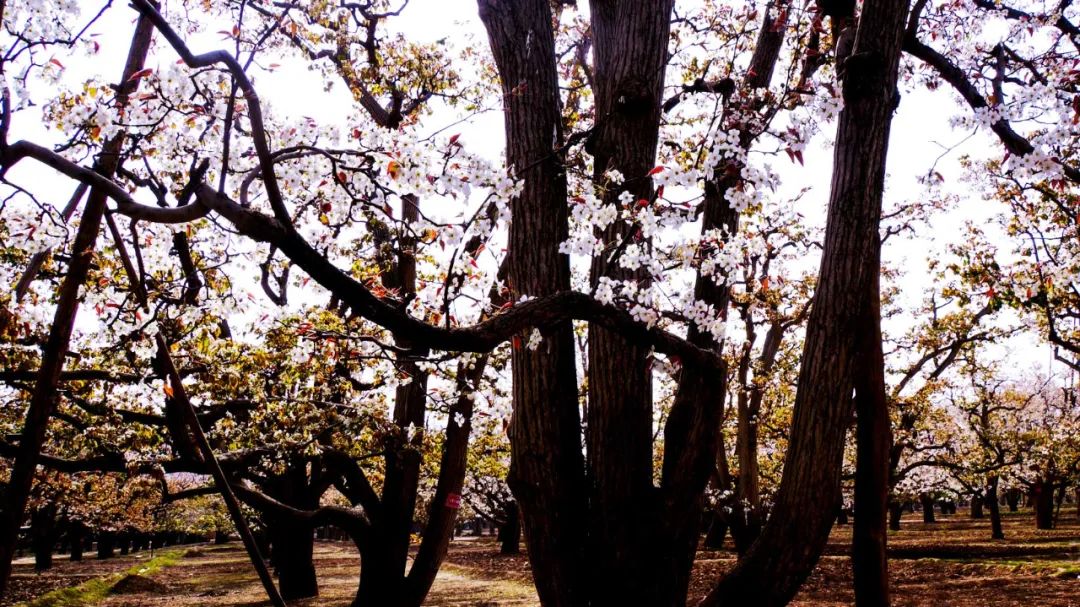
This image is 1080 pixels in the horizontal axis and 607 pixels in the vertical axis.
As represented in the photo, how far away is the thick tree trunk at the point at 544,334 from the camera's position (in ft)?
13.9

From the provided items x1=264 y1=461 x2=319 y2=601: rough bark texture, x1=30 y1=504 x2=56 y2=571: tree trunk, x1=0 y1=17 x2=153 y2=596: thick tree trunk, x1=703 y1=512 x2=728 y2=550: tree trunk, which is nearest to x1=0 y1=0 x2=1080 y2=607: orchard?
x1=0 y1=17 x2=153 y2=596: thick tree trunk

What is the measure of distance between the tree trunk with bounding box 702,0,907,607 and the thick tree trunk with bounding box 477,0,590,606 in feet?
3.13

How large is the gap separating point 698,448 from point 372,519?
7.33 metres

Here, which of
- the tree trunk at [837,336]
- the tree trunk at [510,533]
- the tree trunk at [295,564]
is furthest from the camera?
the tree trunk at [510,533]

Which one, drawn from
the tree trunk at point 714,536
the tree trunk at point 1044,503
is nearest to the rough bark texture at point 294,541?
the tree trunk at point 714,536

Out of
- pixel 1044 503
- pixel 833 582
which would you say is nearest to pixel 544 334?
pixel 833 582

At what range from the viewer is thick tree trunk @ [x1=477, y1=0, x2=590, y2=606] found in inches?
167

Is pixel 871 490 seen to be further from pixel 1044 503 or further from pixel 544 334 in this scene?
pixel 1044 503

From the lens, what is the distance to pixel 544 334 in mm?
4398

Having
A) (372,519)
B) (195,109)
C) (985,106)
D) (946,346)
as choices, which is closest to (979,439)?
(946,346)

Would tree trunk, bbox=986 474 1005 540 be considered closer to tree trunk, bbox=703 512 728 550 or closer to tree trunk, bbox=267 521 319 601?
tree trunk, bbox=703 512 728 550

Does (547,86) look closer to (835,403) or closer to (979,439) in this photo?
(835,403)

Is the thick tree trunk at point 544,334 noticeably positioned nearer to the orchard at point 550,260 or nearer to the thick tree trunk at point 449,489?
the orchard at point 550,260

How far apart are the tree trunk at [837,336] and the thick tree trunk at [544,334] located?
95cm
